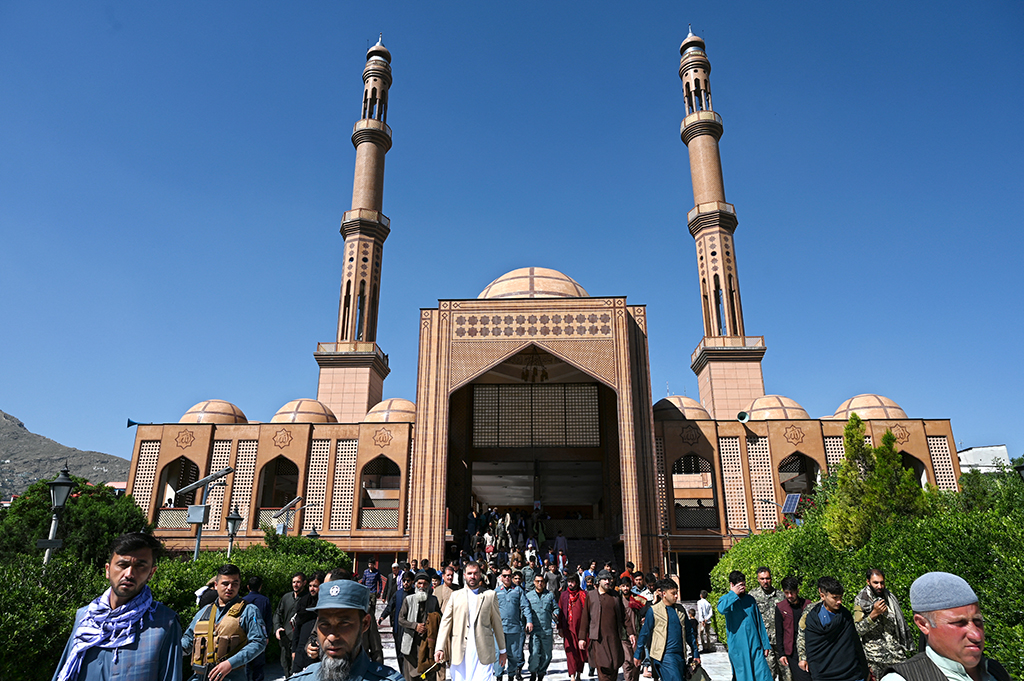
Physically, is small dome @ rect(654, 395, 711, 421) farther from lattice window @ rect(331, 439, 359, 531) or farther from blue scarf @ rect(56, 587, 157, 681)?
blue scarf @ rect(56, 587, 157, 681)

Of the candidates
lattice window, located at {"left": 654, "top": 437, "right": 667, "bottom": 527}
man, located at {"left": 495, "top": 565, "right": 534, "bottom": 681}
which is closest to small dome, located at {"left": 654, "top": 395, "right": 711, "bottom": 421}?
lattice window, located at {"left": 654, "top": 437, "right": 667, "bottom": 527}

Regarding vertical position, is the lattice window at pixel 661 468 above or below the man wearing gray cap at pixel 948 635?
above

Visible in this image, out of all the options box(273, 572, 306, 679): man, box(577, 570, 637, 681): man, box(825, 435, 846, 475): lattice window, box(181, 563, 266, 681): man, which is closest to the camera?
box(181, 563, 266, 681): man

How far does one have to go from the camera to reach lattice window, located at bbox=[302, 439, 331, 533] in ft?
62.9

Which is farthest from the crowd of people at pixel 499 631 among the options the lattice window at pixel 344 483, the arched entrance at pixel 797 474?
the arched entrance at pixel 797 474

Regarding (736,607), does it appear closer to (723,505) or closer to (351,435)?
(723,505)

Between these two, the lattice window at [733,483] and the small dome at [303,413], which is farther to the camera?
the small dome at [303,413]

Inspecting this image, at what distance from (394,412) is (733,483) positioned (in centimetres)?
1063

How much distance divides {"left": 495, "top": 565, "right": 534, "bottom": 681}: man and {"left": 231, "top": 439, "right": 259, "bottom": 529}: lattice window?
1488cm

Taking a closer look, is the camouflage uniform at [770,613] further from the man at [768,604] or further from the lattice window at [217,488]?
the lattice window at [217,488]

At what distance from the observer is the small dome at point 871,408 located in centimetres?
2067

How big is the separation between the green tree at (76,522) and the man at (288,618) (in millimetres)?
9849

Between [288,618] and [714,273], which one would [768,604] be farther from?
[714,273]

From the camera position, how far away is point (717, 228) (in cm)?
2538
